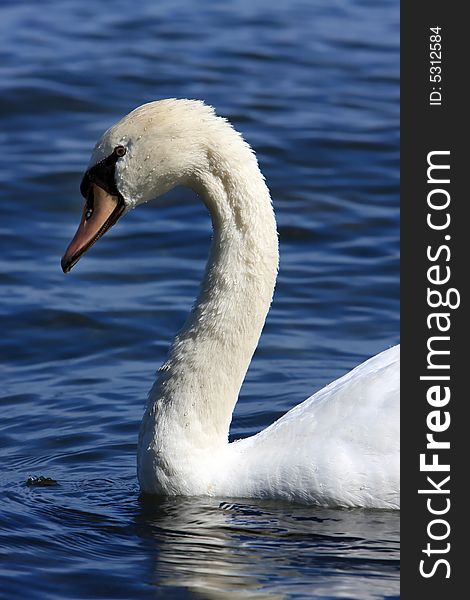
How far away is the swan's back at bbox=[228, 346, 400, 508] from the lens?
690 centimetres

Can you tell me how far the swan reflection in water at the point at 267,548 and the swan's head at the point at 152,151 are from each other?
1.37m

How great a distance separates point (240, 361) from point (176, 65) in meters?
8.73

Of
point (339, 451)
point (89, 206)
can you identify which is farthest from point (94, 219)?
point (339, 451)

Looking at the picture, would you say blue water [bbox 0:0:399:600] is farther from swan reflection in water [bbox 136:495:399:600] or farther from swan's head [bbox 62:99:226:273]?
swan's head [bbox 62:99:226:273]

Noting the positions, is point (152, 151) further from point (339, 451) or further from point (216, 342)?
point (339, 451)

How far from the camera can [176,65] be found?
15.7 metres

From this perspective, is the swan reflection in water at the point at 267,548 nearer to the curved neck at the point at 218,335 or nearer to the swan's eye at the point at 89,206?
the curved neck at the point at 218,335

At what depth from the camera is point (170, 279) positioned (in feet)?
35.4

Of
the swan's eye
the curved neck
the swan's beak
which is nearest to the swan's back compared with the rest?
the curved neck

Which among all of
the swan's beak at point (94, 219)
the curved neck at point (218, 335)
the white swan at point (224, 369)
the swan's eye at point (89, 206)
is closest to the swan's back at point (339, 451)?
the white swan at point (224, 369)

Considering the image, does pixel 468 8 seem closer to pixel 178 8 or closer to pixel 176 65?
pixel 176 65

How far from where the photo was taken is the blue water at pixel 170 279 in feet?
22.0

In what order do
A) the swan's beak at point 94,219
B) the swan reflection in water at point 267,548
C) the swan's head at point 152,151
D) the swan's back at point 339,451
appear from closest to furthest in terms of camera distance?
1. the swan reflection in water at point 267,548
2. the swan's back at point 339,451
3. the swan's head at point 152,151
4. the swan's beak at point 94,219

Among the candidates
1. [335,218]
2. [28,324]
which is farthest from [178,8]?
[28,324]
